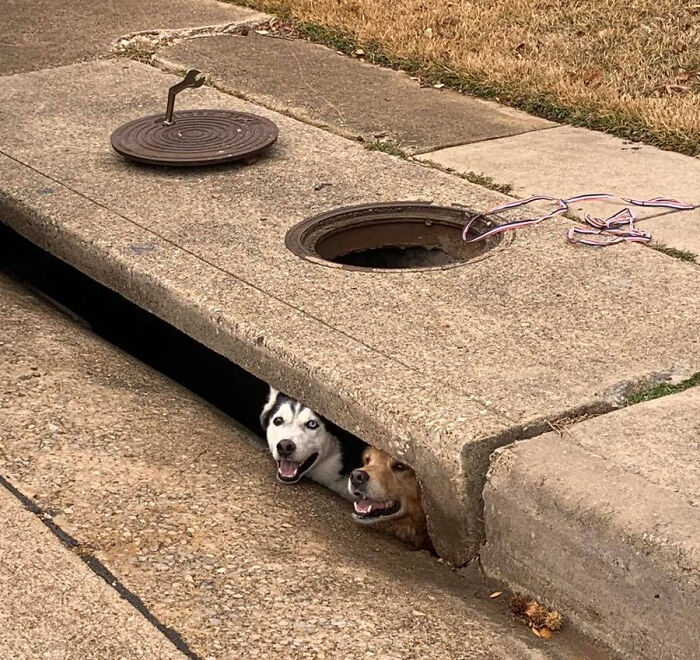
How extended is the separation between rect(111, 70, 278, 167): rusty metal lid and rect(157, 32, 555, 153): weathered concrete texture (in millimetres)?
421

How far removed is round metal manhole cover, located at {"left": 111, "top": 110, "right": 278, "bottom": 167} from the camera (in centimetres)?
550

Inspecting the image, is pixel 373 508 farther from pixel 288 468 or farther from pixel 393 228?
pixel 393 228

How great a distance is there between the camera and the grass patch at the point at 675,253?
450 cm

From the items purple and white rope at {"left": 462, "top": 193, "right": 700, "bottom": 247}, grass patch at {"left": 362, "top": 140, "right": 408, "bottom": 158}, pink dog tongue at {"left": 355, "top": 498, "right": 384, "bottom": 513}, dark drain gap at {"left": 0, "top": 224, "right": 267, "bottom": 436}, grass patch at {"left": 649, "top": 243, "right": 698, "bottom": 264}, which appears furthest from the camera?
grass patch at {"left": 362, "top": 140, "right": 408, "bottom": 158}

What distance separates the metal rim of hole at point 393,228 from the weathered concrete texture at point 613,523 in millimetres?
1599

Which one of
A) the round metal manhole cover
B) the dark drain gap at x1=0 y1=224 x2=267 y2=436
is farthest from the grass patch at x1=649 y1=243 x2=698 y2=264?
the round metal manhole cover

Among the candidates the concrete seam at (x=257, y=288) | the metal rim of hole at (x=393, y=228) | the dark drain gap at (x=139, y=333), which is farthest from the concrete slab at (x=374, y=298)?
the dark drain gap at (x=139, y=333)

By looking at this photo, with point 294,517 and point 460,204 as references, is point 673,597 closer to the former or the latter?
point 294,517

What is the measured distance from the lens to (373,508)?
3.88 m

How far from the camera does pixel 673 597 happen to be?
9.20 ft

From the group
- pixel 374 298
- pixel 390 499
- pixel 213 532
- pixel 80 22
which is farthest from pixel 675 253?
pixel 80 22

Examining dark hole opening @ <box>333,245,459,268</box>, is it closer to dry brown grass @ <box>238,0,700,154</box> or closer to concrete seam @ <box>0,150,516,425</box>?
concrete seam @ <box>0,150,516,425</box>

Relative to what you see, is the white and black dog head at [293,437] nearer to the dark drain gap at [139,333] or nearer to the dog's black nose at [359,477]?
the dog's black nose at [359,477]

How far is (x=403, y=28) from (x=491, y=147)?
199 cm
